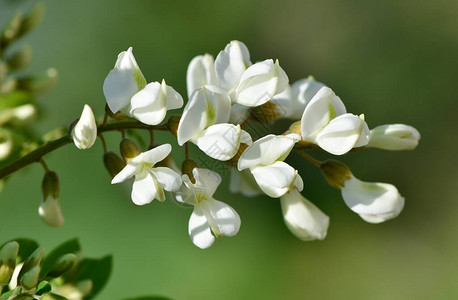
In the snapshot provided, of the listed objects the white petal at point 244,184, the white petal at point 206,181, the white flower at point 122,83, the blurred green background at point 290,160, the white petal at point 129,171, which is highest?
the white flower at point 122,83

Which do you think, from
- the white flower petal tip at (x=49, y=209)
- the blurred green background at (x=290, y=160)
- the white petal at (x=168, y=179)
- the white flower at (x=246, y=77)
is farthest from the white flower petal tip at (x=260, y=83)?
the blurred green background at (x=290, y=160)

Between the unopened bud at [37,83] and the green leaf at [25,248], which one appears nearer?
the green leaf at [25,248]

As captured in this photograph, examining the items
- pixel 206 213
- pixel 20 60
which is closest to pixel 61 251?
pixel 206 213

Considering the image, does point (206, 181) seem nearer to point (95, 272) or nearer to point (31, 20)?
point (95, 272)

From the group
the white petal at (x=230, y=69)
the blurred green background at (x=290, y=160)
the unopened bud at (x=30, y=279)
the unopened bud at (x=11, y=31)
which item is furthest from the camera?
the blurred green background at (x=290, y=160)

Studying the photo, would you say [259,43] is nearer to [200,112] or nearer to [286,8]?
[286,8]

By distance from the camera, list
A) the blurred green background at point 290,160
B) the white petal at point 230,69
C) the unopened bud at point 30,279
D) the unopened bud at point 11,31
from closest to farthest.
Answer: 1. the unopened bud at point 30,279
2. the white petal at point 230,69
3. the unopened bud at point 11,31
4. the blurred green background at point 290,160

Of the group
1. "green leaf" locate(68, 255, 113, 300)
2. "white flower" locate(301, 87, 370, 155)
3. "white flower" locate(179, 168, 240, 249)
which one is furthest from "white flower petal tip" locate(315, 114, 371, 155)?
"green leaf" locate(68, 255, 113, 300)

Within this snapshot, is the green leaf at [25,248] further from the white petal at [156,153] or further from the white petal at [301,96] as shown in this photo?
the white petal at [301,96]
